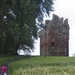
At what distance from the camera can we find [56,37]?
55344 millimetres

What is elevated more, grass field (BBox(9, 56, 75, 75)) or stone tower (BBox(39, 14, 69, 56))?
stone tower (BBox(39, 14, 69, 56))

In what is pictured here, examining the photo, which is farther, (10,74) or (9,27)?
(9,27)

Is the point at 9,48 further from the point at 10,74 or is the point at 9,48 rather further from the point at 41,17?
the point at 10,74

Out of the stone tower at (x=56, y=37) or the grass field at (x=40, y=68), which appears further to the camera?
the stone tower at (x=56, y=37)

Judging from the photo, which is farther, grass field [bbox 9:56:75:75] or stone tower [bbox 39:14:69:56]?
stone tower [bbox 39:14:69:56]

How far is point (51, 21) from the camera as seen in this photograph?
5425 centimetres

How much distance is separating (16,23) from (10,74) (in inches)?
290

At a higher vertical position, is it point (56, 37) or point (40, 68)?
point (56, 37)

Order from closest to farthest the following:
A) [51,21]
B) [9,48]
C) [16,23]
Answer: [16,23]
[9,48]
[51,21]

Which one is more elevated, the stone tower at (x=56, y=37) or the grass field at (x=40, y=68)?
the stone tower at (x=56, y=37)

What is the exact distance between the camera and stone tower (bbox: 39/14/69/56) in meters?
54.1

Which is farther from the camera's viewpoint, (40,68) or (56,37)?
(56,37)

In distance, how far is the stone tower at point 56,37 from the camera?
5412 cm

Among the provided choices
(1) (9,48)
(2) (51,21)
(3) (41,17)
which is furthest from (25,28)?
(2) (51,21)
